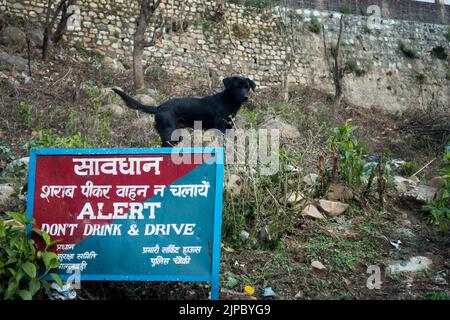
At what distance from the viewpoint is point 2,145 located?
598 centimetres

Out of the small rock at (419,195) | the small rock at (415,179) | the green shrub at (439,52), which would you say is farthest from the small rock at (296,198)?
the green shrub at (439,52)

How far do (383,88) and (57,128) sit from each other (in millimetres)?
9498

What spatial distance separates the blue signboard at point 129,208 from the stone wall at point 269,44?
8.22 meters

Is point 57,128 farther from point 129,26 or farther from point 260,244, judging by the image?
point 129,26

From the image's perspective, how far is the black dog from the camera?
Result: 5539mm

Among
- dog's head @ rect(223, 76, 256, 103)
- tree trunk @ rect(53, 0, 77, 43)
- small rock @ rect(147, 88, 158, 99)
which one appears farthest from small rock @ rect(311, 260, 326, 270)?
tree trunk @ rect(53, 0, 77, 43)

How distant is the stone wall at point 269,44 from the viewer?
11.4 metres

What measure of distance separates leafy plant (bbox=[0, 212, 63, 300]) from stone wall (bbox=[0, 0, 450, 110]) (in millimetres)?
8486

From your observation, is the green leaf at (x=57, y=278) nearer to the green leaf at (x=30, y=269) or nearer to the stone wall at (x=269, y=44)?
the green leaf at (x=30, y=269)

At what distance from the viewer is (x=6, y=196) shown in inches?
166

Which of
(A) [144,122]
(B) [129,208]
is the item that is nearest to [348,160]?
(B) [129,208]

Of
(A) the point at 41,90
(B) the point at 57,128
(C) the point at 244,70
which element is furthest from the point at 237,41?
(B) the point at 57,128

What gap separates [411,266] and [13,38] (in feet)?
27.9

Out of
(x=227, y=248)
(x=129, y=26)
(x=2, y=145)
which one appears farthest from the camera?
(x=129, y=26)
